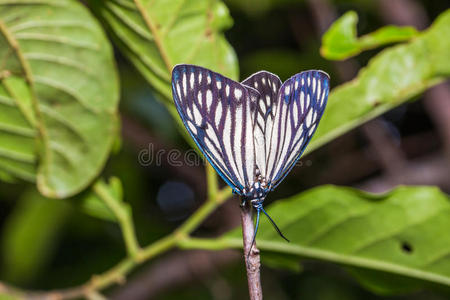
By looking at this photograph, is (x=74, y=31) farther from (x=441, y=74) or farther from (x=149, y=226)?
(x=149, y=226)

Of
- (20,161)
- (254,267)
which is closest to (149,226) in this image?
(20,161)

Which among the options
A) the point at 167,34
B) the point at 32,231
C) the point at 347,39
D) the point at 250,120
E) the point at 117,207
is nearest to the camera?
the point at 250,120

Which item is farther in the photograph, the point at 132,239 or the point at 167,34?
the point at 132,239

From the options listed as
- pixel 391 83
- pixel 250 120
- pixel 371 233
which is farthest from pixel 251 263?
pixel 391 83

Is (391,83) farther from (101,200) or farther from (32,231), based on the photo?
(32,231)

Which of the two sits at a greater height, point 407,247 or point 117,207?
point 117,207

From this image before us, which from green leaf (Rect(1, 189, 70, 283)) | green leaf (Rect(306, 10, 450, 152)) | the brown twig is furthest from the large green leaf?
green leaf (Rect(1, 189, 70, 283))
